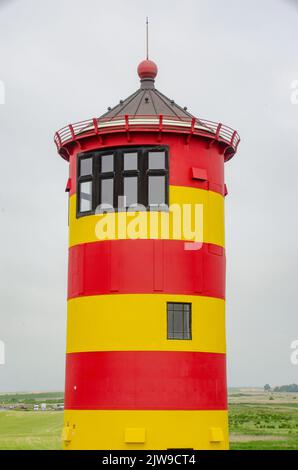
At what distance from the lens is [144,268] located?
80.0 ft

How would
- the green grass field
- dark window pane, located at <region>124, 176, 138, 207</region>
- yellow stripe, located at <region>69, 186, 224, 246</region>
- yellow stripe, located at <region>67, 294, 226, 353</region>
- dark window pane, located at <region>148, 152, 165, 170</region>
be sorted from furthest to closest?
1. the green grass field
2. dark window pane, located at <region>148, 152, 165, 170</region>
3. dark window pane, located at <region>124, 176, 138, 207</region>
4. yellow stripe, located at <region>69, 186, 224, 246</region>
5. yellow stripe, located at <region>67, 294, 226, 353</region>

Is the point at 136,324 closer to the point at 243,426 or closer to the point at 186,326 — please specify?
the point at 186,326

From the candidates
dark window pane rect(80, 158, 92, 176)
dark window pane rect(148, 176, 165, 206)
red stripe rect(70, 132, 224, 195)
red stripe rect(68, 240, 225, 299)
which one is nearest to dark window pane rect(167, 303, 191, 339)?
red stripe rect(68, 240, 225, 299)

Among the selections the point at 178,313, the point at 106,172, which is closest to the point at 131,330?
the point at 178,313

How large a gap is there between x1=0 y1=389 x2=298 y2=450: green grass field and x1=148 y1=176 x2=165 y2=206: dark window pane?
680 inches

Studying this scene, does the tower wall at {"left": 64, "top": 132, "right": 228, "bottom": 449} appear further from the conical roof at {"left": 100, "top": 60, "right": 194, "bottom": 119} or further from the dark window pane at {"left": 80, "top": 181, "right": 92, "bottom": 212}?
the conical roof at {"left": 100, "top": 60, "right": 194, "bottom": 119}

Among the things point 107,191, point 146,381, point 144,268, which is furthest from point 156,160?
point 146,381

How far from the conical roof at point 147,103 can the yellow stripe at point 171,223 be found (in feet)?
9.04

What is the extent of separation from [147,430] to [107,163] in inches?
325

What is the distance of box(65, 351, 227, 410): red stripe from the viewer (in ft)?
77.9

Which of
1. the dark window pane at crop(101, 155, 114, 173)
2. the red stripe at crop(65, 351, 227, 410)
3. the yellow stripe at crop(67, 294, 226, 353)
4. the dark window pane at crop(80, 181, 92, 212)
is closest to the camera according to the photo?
the red stripe at crop(65, 351, 227, 410)

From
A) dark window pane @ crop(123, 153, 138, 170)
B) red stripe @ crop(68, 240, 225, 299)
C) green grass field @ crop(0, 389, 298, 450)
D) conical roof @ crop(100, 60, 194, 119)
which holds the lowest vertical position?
green grass field @ crop(0, 389, 298, 450)

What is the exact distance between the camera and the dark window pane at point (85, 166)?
25.7 metres

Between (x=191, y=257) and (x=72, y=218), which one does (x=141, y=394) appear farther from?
(x=72, y=218)
